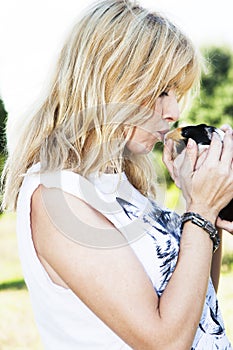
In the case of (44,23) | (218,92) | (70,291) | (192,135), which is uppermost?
(192,135)

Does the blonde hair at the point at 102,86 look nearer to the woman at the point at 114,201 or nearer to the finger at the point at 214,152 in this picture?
the woman at the point at 114,201

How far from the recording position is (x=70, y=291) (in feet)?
4.19

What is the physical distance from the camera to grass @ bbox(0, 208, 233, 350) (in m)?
4.43

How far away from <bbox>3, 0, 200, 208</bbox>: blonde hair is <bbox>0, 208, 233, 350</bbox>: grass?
310 cm

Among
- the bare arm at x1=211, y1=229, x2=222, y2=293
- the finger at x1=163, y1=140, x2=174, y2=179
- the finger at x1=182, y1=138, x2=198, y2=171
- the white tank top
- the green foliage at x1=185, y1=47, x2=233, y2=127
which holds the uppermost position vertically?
the finger at x1=182, y1=138, x2=198, y2=171

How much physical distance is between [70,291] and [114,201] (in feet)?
0.72

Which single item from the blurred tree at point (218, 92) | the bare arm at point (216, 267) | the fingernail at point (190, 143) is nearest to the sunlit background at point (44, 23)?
the blurred tree at point (218, 92)

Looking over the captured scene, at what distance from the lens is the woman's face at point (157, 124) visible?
146cm

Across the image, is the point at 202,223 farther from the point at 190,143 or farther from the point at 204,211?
the point at 190,143

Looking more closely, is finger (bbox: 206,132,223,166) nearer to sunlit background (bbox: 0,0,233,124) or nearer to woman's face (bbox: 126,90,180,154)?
woman's face (bbox: 126,90,180,154)

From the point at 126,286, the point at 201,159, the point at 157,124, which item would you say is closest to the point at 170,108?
the point at 157,124

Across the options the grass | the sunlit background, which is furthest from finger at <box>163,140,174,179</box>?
the sunlit background

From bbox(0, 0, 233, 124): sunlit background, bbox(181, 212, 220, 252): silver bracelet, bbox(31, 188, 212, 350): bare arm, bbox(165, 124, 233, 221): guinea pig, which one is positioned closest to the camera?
bbox(31, 188, 212, 350): bare arm

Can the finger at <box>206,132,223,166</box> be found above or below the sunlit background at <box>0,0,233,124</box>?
above
